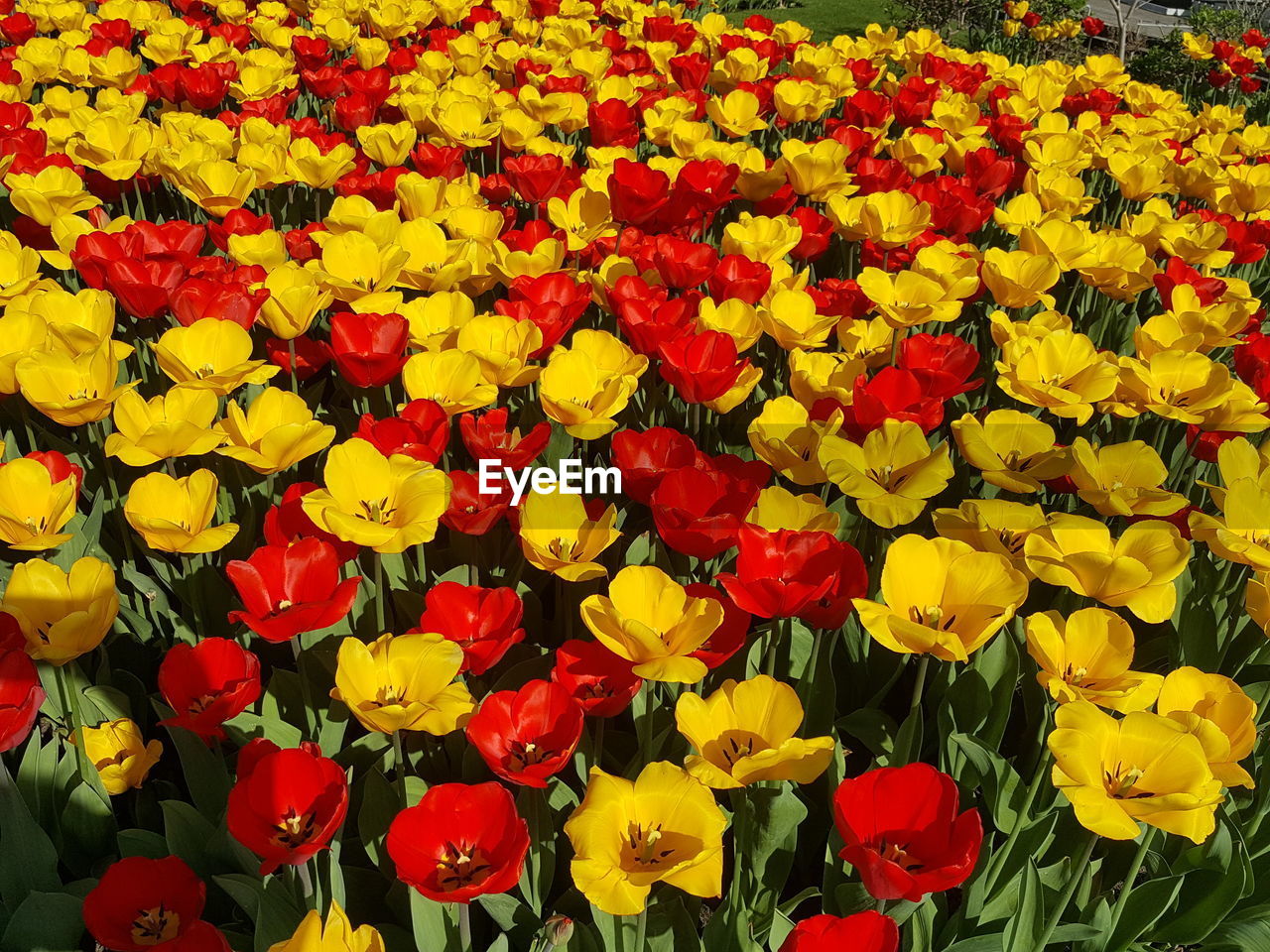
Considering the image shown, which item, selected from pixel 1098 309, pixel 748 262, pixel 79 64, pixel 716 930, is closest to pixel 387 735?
pixel 716 930

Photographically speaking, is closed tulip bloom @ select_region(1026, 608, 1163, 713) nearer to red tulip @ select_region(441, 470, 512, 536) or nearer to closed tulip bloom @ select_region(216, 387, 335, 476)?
red tulip @ select_region(441, 470, 512, 536)

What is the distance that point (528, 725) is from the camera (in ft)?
4.67

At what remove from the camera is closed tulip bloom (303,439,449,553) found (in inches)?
62.1

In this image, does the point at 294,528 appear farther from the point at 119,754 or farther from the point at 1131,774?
the point at 1131,774

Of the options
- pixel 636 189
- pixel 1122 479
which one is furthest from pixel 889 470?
pixel 636 189

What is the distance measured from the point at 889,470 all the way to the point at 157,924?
1.34 m

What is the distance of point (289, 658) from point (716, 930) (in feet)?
3.39

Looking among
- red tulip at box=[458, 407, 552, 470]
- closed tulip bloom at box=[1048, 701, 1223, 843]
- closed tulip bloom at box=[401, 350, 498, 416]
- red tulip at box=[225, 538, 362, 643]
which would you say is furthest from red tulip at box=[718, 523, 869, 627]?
closed tulip bloom at box=[401, 350, 498, 416]

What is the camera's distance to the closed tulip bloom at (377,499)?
1578 millimetres

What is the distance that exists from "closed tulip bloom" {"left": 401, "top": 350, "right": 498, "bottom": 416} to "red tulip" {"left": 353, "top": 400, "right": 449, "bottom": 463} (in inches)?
4.6

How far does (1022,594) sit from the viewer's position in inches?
56.4

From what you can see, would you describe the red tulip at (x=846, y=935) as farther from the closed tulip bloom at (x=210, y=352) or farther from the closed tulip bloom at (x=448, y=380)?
the closed tulip bloom at (x=210, y=352)

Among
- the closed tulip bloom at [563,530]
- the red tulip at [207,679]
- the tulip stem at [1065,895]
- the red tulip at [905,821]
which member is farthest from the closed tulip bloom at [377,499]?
the tulip stem at [1065,895]

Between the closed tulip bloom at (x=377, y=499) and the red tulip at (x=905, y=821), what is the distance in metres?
0.75
